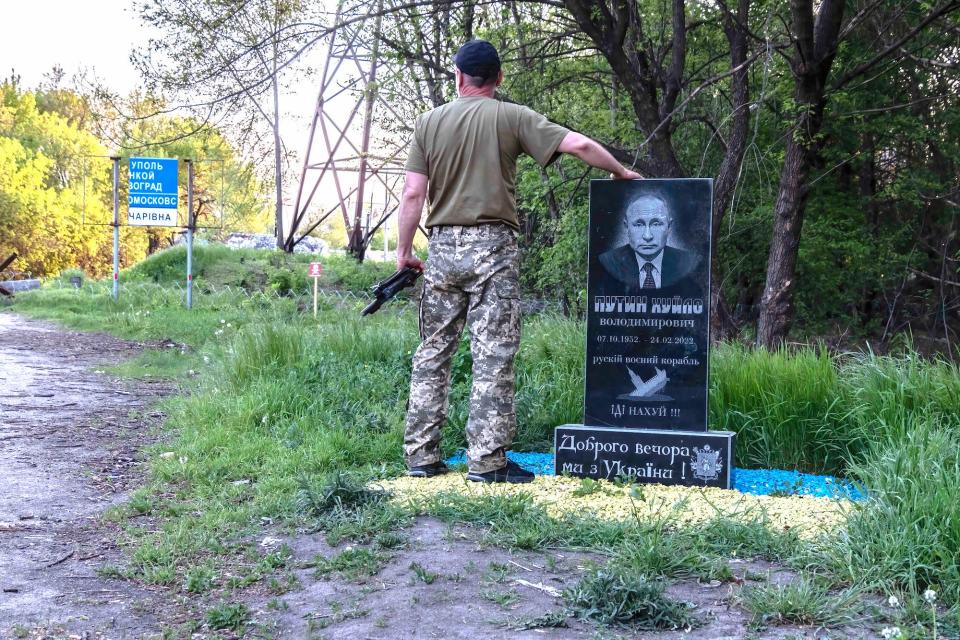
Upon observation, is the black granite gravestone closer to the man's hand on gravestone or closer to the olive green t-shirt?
the man's hand on gravestone

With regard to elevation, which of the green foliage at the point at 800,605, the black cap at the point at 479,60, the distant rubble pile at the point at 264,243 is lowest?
the green foliage at the point at 800,605

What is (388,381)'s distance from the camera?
7.37 m

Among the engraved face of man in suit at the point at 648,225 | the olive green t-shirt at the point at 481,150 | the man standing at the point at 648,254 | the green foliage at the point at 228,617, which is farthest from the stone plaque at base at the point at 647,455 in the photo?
the green foliage at the point at 228,617

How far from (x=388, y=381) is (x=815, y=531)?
3780 mm

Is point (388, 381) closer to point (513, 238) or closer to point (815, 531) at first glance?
point (513, 238)

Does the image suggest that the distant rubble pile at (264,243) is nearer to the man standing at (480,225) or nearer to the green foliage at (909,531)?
the man standing at (480,225)

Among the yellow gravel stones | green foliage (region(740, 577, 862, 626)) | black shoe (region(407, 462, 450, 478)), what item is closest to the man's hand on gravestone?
the yellow gravel stones

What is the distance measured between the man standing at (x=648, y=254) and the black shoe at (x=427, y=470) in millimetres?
1548

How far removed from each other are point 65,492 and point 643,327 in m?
3.54

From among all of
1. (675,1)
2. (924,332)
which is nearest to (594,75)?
(675,1)

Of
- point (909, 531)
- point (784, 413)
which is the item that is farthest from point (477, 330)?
point (909, 531)

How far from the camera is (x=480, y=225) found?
214 inches

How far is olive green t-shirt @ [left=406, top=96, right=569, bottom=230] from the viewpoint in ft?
17.6

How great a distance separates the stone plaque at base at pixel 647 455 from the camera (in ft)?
17.5
